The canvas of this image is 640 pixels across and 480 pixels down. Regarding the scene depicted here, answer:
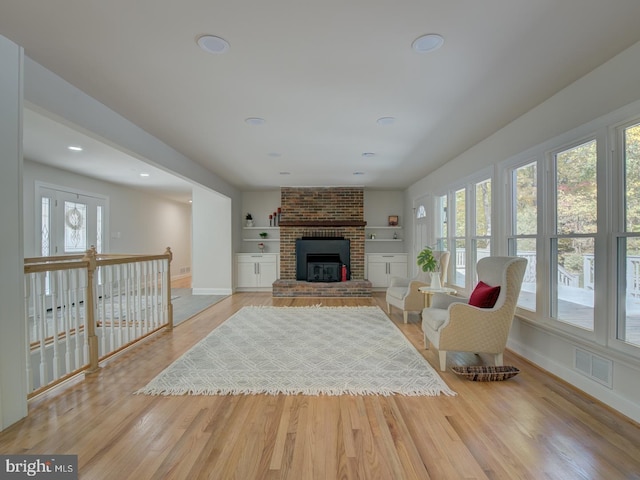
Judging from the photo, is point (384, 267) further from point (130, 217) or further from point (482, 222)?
point (130, 217)

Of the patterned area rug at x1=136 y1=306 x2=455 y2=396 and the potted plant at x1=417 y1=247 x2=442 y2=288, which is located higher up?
the potted plant at x1=417 y1=247 x2=442 y2=288

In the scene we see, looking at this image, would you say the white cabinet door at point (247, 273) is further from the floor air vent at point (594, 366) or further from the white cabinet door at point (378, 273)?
the floor air vent at point (594, 366)

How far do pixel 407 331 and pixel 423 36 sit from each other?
3.24m

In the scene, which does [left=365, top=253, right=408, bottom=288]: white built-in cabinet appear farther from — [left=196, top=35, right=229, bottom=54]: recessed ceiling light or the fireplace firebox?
[left=196, top=35, right=229, bottom=54]: recessed ceiling light

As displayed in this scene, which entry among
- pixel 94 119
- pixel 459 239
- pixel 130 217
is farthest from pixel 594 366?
pixel 130 217

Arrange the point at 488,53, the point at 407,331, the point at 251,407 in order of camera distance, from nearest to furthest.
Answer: the point at 488,53 → the point at 251,407 → the point at 407,331

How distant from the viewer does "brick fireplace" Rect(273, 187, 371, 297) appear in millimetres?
7141

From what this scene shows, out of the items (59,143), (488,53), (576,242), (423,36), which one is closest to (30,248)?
(59,143)

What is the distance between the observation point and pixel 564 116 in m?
2.61

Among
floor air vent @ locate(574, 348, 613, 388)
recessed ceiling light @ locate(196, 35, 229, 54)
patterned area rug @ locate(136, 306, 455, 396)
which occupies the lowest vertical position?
patterned area rug @ locate(136, 306, 455, 396)

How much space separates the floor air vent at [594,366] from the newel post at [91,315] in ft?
13.5

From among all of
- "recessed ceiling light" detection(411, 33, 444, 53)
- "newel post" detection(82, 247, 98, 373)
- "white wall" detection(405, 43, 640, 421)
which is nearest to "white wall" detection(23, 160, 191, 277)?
"newel post" detection(82, 247, 98, 373)

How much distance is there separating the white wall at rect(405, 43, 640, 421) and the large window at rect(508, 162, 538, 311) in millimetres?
152

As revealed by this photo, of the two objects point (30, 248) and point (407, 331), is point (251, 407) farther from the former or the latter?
point (30, 248)
